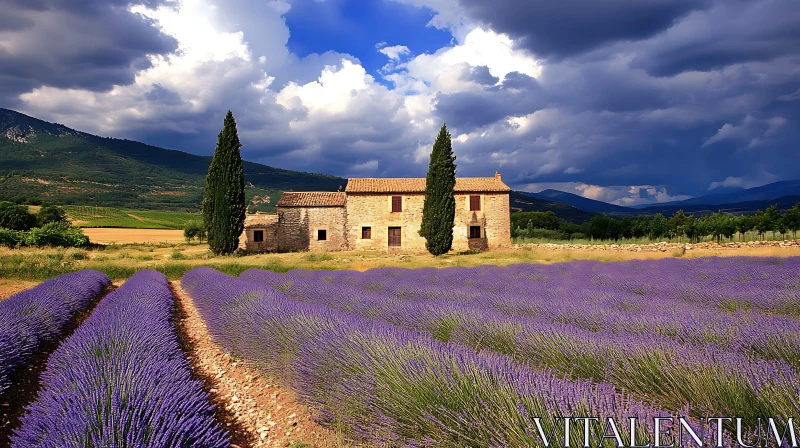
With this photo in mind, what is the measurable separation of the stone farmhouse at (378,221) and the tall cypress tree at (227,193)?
198 cm

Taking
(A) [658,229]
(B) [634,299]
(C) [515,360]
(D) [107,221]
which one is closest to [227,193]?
(B) [634,299]

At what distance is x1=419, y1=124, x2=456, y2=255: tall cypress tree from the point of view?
1881 centimetres

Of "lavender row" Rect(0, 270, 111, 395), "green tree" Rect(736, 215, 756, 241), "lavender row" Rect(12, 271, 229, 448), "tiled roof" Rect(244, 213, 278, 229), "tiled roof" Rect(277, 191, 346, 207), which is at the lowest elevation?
"lavender row" Rect(0, 270, 111, 395)

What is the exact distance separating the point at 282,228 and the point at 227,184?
12.4 feet

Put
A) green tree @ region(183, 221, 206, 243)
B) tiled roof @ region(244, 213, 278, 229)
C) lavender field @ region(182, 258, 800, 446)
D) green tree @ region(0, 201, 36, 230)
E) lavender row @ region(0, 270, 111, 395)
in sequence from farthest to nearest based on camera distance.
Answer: green tree @ region(183, 221, 206, 243), green tree @ region(0, 201, 36, 230), tiled roof @ region(244, 213, 278, 229), lavender row @ region(0, 270, 111, 395), lavender field @ region(182, 258, 800, 446)

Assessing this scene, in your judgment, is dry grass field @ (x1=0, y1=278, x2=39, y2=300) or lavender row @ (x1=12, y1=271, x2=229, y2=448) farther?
dry grass field @ (x1=0, y1=278, x2=39, y2=300)

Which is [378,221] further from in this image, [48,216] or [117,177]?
[117,177]

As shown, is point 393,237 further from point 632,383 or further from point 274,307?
point 632,383

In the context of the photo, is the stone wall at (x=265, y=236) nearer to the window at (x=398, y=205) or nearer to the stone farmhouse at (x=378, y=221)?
the stone farmhouse at (x=378, y=221)

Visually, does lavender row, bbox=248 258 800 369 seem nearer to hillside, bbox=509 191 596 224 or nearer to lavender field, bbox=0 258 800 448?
lavender field, bbox=0 258 800 448

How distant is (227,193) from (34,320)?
52.5ft

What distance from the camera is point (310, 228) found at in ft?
A: 72.1

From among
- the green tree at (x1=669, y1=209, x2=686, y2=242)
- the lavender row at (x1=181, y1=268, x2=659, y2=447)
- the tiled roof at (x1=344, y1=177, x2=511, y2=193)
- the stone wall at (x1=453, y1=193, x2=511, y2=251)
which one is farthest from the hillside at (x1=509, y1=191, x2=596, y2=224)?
the lavender row at (x1=181, y1=268, x2=659, y2=447)

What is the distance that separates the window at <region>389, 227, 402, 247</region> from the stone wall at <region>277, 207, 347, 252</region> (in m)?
2.64
